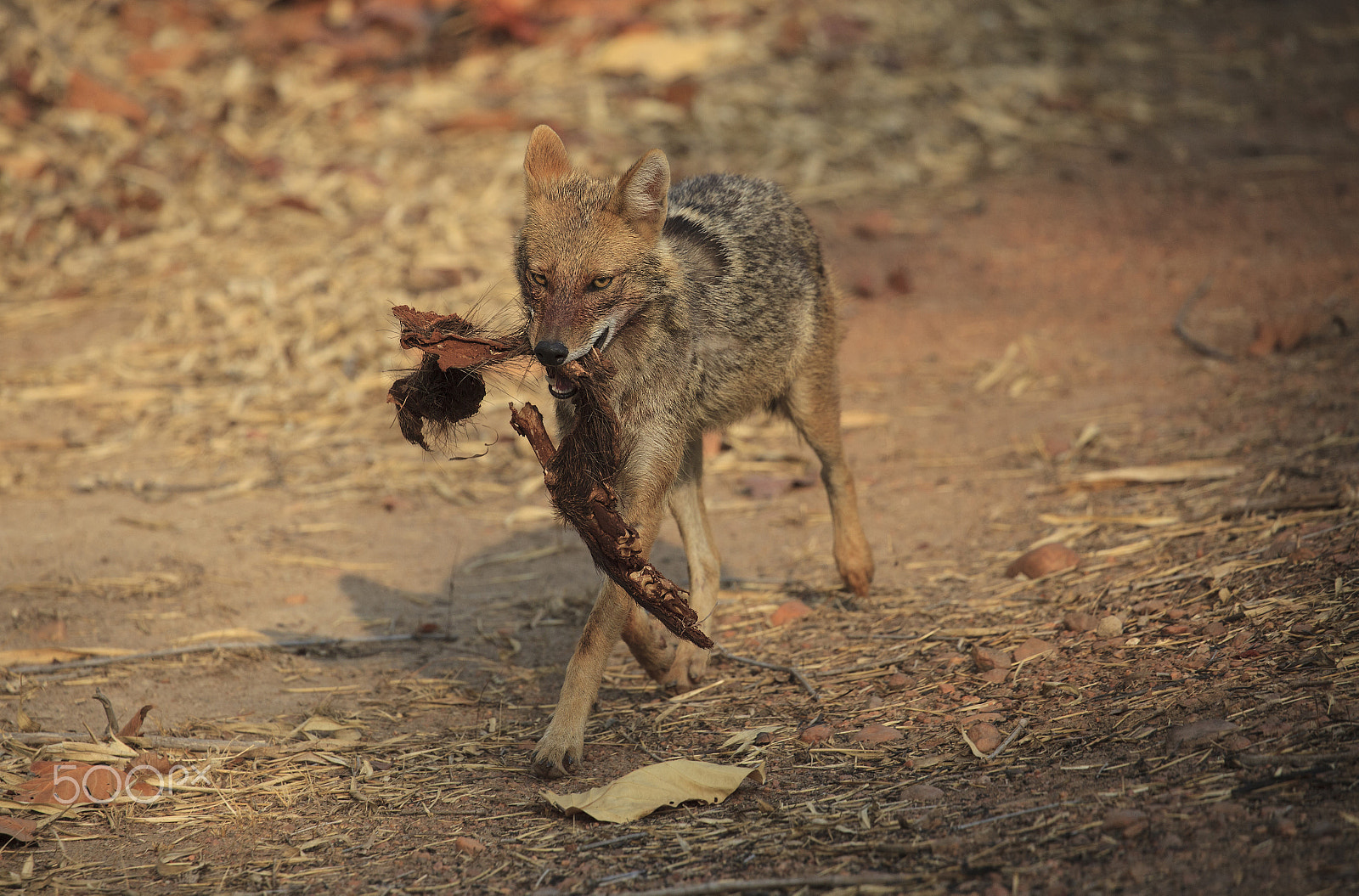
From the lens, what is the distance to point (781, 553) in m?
6.57

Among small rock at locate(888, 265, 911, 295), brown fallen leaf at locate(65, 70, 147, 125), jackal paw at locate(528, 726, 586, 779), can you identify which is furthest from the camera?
brown fallen leaf at locate(65, 70, 147, 125)

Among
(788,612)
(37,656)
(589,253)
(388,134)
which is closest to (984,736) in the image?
(788,612)

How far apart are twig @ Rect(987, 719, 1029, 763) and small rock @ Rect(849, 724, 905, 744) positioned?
0.39 m

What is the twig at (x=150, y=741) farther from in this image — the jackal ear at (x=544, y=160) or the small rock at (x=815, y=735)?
the jackal ear at (x=544, y=160)

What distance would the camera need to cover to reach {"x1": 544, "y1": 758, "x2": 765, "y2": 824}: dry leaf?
3791 mm

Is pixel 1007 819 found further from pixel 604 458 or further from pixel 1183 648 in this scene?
pixel 604 458

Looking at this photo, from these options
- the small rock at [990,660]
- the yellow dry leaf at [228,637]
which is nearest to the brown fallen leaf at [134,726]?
the yellow dry leaf at [228,637]

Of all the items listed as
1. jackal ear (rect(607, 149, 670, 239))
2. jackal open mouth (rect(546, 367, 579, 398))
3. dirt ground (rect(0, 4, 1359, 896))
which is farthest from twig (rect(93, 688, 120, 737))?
jackal ear (rect(607, 149, 670, 239))

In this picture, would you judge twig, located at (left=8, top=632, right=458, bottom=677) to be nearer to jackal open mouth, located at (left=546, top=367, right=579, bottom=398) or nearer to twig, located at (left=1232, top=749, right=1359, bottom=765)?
jackal open mouth, located at (left=546, top=367, right=579, bottom=398)

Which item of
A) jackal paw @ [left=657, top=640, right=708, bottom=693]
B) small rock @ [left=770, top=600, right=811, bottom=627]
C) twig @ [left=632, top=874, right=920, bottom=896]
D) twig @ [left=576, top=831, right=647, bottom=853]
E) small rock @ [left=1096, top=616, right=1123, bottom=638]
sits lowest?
small rock @ [left=770, top=600, right=811, bottom=627]

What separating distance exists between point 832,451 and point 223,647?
3111 millimetres

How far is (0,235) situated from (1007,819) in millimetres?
10481

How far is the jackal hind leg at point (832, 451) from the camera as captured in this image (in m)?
5.73

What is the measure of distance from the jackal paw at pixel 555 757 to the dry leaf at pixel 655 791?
26cm
